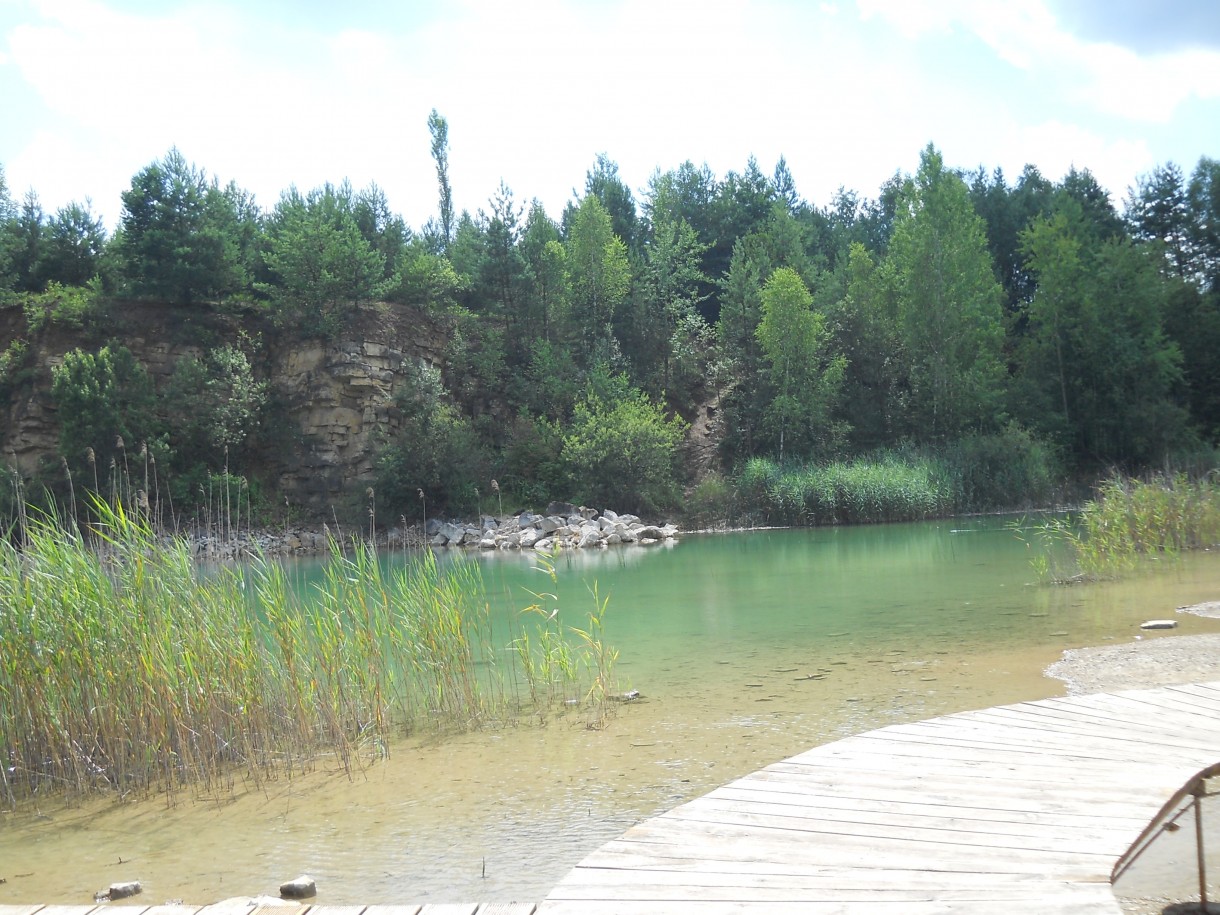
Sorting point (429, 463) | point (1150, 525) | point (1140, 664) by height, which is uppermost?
point (429, 463)

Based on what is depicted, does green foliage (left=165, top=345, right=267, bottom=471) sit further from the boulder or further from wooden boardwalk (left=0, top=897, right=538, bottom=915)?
wooden boardwalk (left=0, top=897, right=538, bottom=915)

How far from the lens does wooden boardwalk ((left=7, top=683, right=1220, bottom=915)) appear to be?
2863 mm

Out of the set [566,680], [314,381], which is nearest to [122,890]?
[566,680]

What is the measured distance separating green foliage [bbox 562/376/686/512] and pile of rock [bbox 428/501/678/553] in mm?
957

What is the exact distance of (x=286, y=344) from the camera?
116 feet

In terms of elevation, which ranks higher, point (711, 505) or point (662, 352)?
point (662, 352)

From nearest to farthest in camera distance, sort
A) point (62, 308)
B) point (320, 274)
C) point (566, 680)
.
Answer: point (566, 680) → point (62, 308) → point (320, 274)

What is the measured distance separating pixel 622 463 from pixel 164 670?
26230mm

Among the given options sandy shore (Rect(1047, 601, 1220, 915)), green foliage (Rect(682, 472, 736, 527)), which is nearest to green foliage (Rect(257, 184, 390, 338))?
green foliage (Rect(682, 472, 736, 527))

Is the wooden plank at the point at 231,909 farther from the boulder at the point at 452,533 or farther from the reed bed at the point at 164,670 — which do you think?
the boulder at the point at 452,533

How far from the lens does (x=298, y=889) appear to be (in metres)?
4.45

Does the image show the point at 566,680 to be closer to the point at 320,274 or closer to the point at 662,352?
the point at 320,274

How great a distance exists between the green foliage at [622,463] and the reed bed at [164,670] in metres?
24.8

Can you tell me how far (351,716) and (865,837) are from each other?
4842 mm
